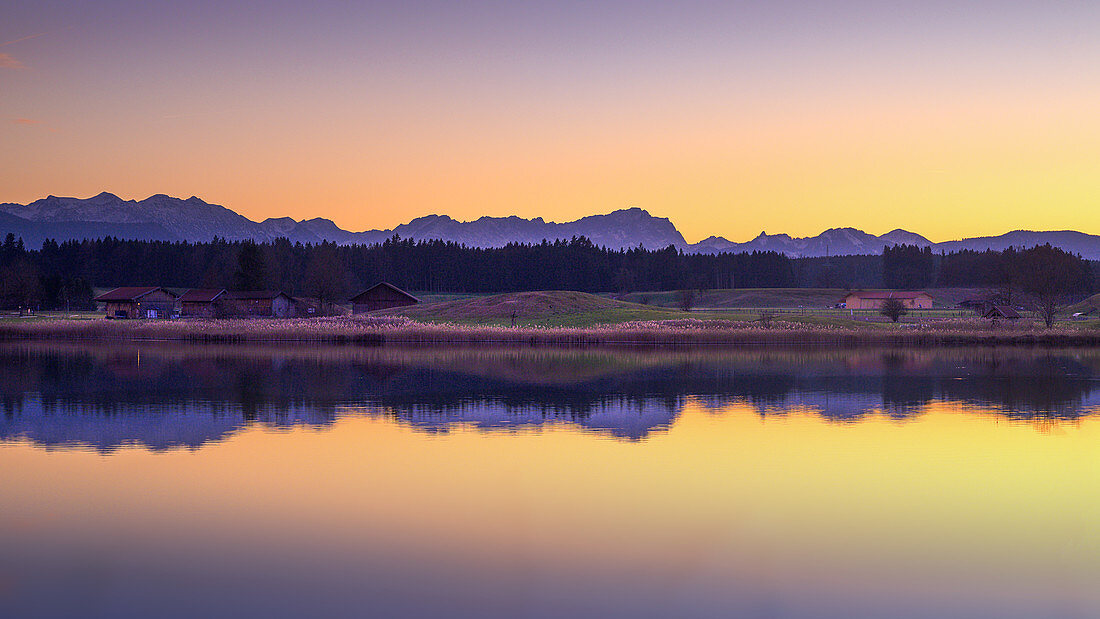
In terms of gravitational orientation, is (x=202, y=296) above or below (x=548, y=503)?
above

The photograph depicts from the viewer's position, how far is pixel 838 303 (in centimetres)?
13588

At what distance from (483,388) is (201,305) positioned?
268 ft

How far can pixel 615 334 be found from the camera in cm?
6412

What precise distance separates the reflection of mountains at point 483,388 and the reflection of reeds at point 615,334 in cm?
918

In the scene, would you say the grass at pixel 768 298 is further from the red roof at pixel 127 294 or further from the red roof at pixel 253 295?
the red roof at pixel 127 294

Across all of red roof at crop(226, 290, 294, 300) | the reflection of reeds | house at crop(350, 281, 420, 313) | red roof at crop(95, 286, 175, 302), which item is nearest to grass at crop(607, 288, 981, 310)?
house at crop(350, 281, 420, 313)

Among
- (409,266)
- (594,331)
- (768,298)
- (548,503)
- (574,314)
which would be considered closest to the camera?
(548,503)

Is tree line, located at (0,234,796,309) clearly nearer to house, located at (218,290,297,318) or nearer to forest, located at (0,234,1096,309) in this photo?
forest, located at (0,234,1096,309)

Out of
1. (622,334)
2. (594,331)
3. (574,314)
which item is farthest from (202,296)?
(622,334)

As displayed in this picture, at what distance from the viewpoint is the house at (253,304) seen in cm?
10225

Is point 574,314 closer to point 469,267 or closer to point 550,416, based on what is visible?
point 550,416

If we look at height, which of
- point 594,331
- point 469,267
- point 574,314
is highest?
point 469,267

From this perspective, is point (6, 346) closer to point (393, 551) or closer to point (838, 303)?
point (393, 551)

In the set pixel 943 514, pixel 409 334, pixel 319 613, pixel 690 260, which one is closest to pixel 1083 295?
pixel 690 260
